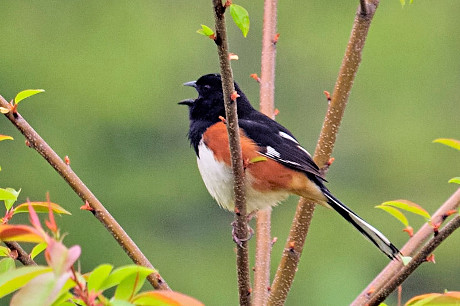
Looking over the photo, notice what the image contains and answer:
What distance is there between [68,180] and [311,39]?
1414 cm

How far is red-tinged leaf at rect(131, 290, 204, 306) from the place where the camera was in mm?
1146

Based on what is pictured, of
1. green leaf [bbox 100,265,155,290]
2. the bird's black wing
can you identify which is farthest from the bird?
green leaf [bbox 100,265,155,290]

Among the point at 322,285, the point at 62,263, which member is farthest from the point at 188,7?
the point at 62,263

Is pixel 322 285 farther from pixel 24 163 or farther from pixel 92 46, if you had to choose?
pixel 92 46

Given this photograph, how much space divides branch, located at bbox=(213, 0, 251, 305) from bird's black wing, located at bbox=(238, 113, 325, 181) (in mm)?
899

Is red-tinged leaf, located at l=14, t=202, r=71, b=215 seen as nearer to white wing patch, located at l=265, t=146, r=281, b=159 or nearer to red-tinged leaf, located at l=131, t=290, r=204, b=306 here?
red-tinged leaf, located at l=131, t=290, r=204, b=306

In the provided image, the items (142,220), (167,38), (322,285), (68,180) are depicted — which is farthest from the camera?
(167,38)

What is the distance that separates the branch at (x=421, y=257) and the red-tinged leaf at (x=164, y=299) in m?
0.58

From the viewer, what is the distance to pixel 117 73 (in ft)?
48.0

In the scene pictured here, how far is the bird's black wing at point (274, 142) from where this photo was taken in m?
3.01

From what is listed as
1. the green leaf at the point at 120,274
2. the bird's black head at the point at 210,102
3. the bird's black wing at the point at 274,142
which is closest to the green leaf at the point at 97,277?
the green leaf at the point at 120,274

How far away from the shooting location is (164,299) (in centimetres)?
118

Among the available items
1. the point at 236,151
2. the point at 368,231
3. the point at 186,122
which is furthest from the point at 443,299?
the point at 186,122

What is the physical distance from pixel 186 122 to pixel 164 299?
1211cm
